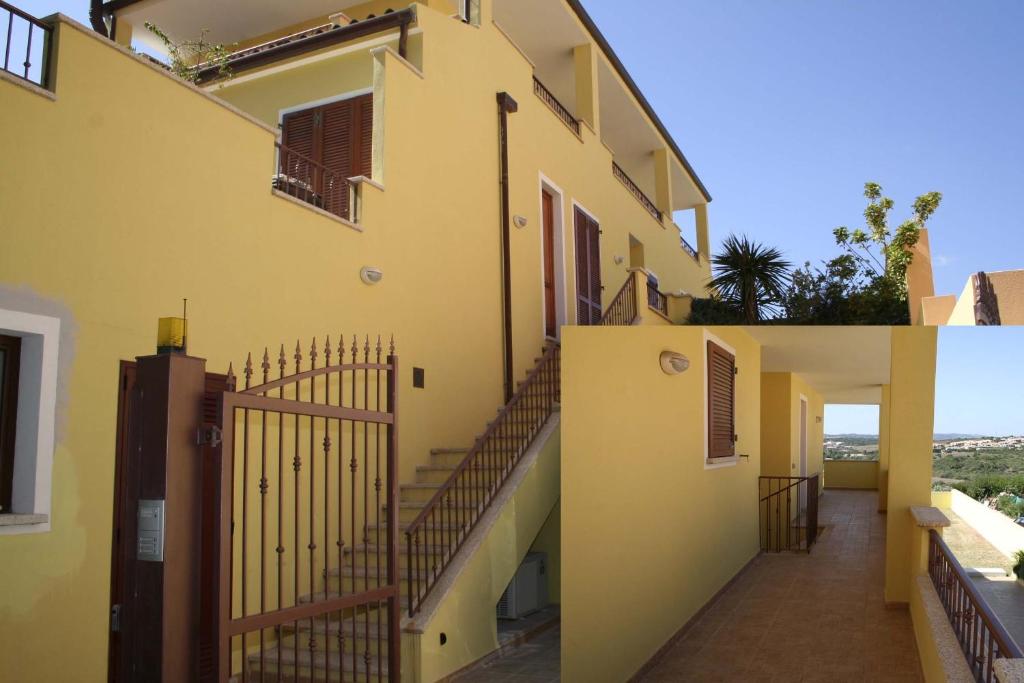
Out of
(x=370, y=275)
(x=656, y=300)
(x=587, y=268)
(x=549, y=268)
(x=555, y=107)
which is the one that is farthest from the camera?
(x=656, y=300)

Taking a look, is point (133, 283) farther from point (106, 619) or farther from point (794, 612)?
point (794, 612)

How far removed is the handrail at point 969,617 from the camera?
4.16 meters

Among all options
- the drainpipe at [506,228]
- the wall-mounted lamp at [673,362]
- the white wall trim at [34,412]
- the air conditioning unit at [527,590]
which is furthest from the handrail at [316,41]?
the air conditioning unit at [527,590]

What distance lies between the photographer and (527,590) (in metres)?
9.31

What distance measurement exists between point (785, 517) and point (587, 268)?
5.69 metres

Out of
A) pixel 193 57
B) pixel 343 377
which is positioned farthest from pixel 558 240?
pixel 343 377

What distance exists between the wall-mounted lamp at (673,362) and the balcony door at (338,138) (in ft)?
12.2

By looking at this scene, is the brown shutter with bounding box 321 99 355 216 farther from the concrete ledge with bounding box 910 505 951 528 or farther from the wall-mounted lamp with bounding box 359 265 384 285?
the concrete ledge with bounding box 910 505 951 528

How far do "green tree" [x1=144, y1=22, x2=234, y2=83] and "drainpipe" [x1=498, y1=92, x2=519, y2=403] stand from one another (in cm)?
329

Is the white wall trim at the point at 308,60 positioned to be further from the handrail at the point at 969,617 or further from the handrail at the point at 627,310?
the handrail at the point at 969,617

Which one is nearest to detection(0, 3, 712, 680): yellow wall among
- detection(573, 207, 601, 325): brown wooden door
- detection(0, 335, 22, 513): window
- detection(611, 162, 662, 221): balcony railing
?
detection(0, 335, 22, 513): window

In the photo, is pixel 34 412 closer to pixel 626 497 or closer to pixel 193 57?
pixel 626 497

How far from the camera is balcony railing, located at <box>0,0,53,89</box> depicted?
4.83 metres

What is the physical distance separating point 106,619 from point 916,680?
19.2 feet
